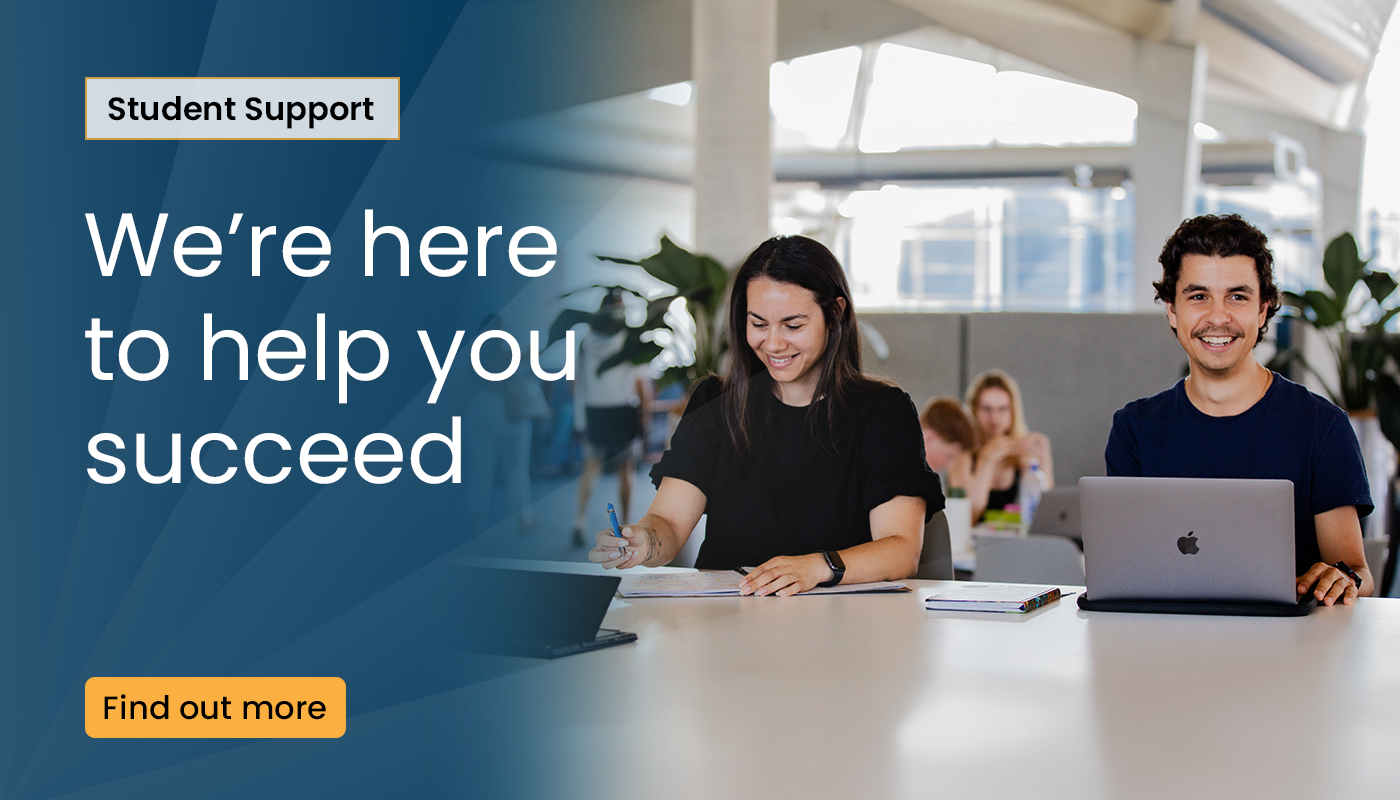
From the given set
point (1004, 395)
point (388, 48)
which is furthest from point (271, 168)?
point (1004, 395)

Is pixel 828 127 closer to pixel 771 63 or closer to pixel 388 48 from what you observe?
pixel 771 63

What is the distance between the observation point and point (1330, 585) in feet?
5.67

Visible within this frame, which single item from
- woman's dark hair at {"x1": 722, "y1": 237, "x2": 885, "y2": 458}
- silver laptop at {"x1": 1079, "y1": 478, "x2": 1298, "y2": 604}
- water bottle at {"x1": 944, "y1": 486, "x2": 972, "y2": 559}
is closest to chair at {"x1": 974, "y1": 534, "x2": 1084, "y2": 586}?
water bottle at {"x1": 944, "y1": 486, "x2": 972, "y2": 559}

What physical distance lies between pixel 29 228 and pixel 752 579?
4.66 ft

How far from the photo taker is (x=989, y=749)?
101cm

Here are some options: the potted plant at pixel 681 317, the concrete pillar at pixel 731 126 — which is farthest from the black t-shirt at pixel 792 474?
the concrete pillar at pixel 731 126

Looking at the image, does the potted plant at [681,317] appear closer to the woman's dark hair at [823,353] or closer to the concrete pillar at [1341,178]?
the woman's dark hair at [823,353]

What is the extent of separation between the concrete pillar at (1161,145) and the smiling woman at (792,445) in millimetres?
8012

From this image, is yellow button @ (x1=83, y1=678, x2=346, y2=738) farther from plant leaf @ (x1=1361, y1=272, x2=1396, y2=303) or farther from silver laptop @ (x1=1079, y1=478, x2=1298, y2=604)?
plant leaf @ (x1=1361, y1=272, x2=1396, y2=303)

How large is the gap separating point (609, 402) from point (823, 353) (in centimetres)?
299

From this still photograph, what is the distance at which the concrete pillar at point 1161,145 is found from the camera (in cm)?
957

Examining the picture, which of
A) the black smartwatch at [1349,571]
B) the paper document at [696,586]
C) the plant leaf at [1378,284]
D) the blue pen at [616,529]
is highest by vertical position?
the plant leaf at [1378,284]

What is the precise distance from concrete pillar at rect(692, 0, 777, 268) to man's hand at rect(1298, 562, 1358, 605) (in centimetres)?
407

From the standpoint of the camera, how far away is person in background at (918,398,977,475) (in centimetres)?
401
